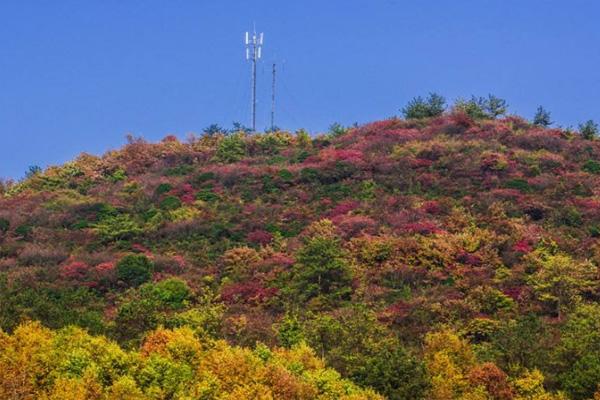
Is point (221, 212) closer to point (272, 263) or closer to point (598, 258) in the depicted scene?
point (272, 263)

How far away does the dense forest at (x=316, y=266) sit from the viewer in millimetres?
27844

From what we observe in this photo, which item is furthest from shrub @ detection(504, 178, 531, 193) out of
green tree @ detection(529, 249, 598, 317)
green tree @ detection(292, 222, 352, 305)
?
green tree @ detection(292, 222, 352, 305)

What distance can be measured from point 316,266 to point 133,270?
9.04 metres

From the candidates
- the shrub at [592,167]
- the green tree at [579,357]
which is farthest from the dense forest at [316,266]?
the shrub at [592,167]

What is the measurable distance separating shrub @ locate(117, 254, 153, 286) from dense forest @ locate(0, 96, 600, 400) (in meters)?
0.17

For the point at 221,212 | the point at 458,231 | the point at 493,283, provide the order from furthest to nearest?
the point at 221,212 → the point at 458,231 → the point at 493,283

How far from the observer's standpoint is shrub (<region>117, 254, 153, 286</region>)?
4156 cm

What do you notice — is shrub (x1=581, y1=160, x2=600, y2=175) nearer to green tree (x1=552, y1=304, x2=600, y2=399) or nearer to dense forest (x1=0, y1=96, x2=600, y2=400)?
dense forest (x1=0, y1=96, x2=600, y2=400)

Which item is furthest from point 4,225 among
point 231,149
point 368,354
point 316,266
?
point 368,354

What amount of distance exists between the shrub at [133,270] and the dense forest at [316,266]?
17 cm

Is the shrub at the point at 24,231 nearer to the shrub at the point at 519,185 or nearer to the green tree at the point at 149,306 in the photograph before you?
the green tree at the point at 149,306

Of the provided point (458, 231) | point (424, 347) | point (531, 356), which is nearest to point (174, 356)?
point (424, 347)

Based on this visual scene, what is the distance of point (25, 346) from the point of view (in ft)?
92.3

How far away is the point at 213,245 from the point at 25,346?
1960 cm
